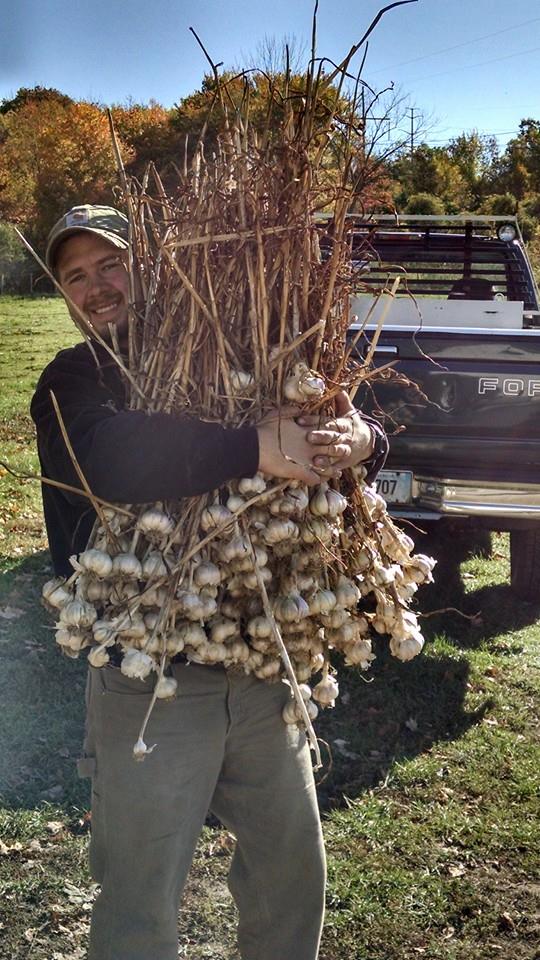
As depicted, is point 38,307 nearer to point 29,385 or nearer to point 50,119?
point 29,385

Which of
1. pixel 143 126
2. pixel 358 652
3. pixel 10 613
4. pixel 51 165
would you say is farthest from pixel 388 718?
pixel 51 165

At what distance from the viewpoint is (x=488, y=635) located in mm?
5707

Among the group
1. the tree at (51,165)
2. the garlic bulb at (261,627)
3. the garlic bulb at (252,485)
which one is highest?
the tree at (51,165)

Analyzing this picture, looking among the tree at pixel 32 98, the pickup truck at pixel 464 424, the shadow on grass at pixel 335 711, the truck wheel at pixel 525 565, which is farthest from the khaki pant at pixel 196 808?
the tree at pixel 32 98

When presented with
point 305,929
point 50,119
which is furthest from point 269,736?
point 50,119

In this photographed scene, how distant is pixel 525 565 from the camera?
19.7 feet

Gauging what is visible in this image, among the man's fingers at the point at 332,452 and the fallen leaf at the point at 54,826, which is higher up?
the man's fingers at the point at 332,452

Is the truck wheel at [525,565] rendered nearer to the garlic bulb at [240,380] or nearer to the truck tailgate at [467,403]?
the truck tailgate at [467,403]

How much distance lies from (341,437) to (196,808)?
872mm

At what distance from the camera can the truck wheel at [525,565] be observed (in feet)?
19.5

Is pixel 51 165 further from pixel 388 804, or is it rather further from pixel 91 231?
pixel 91 231

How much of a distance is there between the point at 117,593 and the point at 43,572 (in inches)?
169

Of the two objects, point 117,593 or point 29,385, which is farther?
point 29,385

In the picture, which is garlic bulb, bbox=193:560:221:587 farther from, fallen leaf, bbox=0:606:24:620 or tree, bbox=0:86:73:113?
tree, bbox=0:86:73:113
